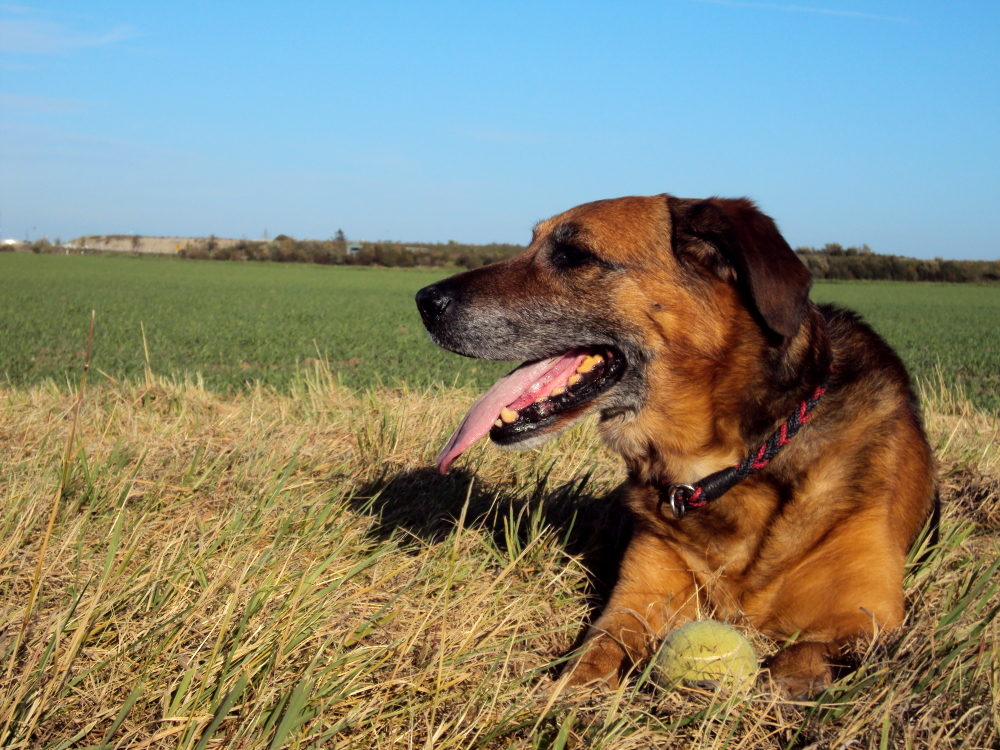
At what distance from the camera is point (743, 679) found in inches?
95.2

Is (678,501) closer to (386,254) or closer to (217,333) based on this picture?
(217,333)

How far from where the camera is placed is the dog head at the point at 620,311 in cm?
292

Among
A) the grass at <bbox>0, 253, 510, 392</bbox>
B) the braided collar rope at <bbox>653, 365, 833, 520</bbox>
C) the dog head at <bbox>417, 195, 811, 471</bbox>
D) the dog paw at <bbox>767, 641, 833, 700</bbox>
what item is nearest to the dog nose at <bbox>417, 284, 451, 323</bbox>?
the dog head at <bbox>417, 195, 811, 471</bbox>

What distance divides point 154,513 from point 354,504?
97 centimetres

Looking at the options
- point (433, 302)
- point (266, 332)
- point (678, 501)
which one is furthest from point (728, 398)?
point (266, 332)

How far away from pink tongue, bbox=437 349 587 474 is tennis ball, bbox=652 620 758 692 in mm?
1075

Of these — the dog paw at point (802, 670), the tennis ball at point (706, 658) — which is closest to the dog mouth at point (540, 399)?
the tennis ball at point (706, 658)

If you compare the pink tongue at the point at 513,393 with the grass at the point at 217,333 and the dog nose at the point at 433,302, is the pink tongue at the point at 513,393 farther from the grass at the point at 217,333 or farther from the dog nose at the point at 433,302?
the grass at the point at 217,333

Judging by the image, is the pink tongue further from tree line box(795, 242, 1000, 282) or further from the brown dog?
tree line box(795, 242, 1000, 282)

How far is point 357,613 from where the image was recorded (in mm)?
2961

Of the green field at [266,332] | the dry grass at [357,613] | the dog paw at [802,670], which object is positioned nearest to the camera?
the dry grass at [357,613]

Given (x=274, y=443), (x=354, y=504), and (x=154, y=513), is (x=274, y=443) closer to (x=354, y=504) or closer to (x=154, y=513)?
(x=354, y=504)

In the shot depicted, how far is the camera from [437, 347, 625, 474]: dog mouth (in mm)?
3127

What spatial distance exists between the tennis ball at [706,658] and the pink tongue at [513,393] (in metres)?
1.07
